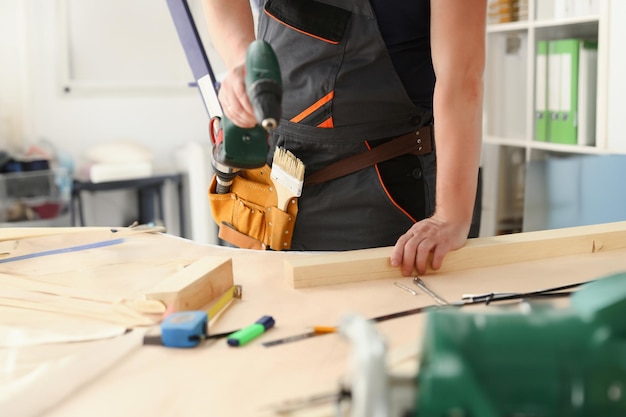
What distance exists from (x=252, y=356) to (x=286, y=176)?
0.69 metres

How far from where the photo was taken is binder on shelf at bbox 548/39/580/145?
271cm

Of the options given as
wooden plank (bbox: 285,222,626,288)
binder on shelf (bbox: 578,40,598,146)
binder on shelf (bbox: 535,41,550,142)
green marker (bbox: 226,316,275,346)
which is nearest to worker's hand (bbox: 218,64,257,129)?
wooden plank (bbox: 285,222,626,288)

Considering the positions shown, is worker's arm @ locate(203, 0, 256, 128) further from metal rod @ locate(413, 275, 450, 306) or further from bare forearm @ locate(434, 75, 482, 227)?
metal rod @ locate(413, 275, 450, 306)

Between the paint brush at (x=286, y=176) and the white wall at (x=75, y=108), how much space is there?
2.48 metres

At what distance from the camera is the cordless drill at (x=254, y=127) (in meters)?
0.92

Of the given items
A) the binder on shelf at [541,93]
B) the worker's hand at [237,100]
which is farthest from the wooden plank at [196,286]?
the binder on shelf at [541,93]

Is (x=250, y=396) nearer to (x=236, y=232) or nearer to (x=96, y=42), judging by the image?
(x=236, y=232)

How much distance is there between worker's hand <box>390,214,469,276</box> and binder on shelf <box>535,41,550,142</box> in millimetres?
1875

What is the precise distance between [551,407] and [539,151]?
9.04 ft

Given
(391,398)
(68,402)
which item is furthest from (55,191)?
(391,398)

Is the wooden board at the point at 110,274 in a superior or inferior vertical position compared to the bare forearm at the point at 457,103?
inferior

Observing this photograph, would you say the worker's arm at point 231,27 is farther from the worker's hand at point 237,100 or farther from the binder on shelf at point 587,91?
the binder on shelf at point 587,91

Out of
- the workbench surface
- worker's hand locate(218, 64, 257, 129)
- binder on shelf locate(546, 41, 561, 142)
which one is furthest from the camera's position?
binder on shelf locate(546, 41, 561, 142)

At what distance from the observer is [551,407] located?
52 centimetres
